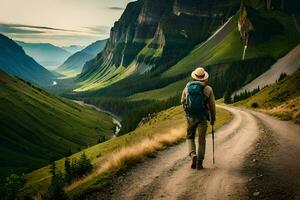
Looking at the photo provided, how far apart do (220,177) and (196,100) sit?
3533 millimetres

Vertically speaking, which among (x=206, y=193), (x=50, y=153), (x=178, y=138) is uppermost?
(x=50, y=153)

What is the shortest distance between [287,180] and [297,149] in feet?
26.7

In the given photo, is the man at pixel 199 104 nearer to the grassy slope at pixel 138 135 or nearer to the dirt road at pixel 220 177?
the dirt road at pixel 220 177

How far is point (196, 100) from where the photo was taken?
747 inches

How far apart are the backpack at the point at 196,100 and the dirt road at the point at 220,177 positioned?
2.54 m

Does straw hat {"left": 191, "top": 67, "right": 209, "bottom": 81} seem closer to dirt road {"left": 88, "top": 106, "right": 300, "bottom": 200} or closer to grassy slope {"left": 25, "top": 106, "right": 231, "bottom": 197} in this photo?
dirt road {"left": 88, "top": 106, "right": 300, "bottom": 200}

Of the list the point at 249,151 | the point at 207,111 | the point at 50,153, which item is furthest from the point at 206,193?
the point at 50,153

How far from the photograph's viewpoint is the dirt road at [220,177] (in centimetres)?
1530

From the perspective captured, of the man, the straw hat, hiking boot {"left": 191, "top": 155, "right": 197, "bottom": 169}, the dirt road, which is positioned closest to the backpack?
the man

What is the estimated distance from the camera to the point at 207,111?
63.7 feet

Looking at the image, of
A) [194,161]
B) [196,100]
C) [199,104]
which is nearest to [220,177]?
[194,161]

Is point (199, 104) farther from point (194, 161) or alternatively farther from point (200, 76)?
point (194, 161)

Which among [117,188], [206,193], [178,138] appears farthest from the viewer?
[178,138]

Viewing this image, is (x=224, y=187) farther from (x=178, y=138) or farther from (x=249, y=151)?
(x=178, y=138)
